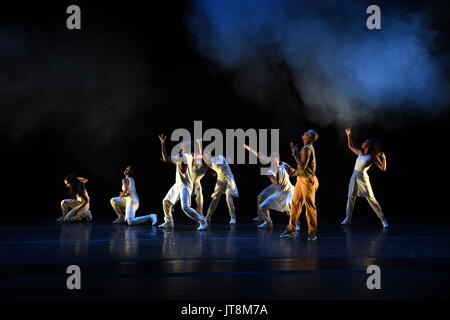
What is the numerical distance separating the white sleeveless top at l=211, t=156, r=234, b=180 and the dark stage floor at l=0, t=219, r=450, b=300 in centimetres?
255

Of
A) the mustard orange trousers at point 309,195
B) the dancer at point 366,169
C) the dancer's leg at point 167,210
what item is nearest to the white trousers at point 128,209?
the dancer's leg at point 167,210

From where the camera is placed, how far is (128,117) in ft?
48.6

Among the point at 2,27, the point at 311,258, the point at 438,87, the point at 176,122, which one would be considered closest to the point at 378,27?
the point at 438,87

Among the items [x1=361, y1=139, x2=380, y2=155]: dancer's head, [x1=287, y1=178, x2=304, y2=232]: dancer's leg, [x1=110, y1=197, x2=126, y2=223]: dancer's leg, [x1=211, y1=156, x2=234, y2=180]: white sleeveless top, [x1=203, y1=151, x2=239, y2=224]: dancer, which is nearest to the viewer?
[x1=287, y1=178, x2=304, y2=232]: dancer's leg

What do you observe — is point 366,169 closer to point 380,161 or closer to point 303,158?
point 380,161

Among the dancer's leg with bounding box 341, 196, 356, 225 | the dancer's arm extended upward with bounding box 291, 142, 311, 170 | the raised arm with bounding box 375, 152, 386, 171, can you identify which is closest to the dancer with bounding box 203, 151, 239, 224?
the dancer's leg with bounding box 341, 196, 356, 225

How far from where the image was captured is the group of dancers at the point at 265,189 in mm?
7207

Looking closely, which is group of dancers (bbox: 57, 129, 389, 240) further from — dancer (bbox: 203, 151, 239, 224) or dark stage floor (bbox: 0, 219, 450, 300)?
dark stage floor (bbox: 0, 219, 450, 300)

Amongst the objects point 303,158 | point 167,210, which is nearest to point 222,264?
point 303,158

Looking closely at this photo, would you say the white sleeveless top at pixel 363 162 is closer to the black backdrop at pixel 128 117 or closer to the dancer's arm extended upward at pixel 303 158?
the dancer's arm extended upward at pixel 303 158

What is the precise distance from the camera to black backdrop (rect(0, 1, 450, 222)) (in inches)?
532

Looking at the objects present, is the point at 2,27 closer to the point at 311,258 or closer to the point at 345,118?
the point at 345,118

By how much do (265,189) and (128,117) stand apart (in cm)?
623

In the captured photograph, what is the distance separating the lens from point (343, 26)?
1176 centimetres
